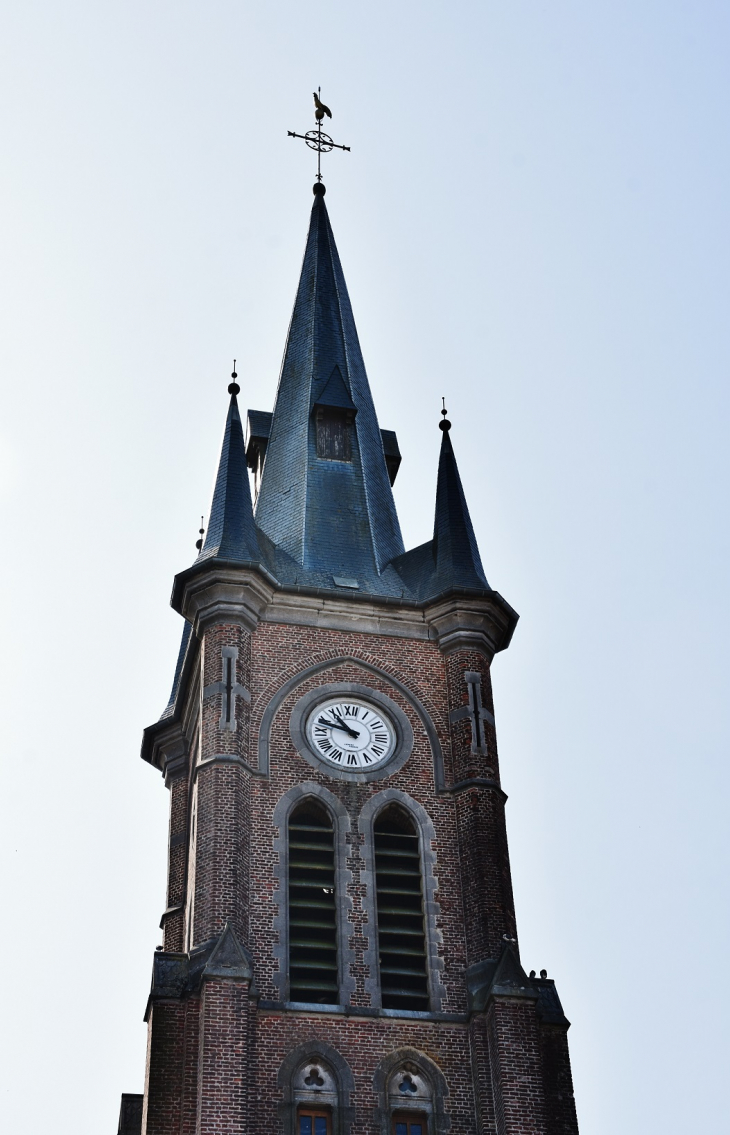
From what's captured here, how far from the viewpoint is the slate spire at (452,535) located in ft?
119

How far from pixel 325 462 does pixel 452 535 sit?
358 centimetres

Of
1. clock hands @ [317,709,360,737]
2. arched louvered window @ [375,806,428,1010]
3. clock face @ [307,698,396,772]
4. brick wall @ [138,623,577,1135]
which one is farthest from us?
clock hands @ [317,709,360,737]

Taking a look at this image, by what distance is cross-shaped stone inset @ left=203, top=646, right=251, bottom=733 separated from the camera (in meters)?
32.9

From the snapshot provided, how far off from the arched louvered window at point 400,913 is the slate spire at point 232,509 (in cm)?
541

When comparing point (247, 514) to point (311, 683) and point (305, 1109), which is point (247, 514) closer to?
point (311, 683)

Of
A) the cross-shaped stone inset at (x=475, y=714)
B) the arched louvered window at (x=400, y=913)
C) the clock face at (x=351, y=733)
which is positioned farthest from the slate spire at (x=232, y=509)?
the arched louvered window at (x=400, y=913)

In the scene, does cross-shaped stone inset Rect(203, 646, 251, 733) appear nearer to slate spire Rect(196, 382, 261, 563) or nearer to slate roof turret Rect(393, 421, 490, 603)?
slate spire Rect(196, 382, 261, 563)

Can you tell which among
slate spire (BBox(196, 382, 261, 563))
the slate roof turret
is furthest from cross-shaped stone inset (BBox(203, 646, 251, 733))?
the slate roof turret

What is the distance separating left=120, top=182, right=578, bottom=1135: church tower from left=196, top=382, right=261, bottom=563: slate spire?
7 centimetres

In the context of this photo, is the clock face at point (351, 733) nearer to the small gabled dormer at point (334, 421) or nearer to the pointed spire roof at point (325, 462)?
the pointed spire roof at point (325, 462)

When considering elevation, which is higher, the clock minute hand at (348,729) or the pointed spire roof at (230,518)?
the pointed spire roof at (230,518)

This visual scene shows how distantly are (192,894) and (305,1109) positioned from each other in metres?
4.06

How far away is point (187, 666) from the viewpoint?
36.4m

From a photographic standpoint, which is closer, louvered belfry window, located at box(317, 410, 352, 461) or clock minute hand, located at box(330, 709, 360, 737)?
clock minute hand, located at box(330, 709, 360, 737)
